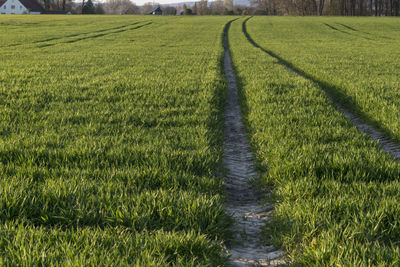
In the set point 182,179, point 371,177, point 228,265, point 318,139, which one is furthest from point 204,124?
point 228,265

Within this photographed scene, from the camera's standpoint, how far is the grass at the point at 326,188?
8.38ft

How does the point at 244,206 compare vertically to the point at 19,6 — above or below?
below

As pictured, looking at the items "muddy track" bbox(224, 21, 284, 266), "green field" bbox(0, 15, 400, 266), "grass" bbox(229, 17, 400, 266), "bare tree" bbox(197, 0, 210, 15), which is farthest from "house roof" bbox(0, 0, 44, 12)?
"grass" bbox(229, 17, 400, 266)

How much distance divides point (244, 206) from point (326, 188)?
0.89 m

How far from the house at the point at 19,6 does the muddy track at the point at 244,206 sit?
11841 cm

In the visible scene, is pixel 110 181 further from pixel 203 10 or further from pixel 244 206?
pixel 203 10

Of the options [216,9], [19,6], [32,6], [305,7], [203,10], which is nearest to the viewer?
[305,7]

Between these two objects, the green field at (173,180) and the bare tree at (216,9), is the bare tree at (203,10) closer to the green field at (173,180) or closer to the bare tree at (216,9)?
the bare tree at (216,9)

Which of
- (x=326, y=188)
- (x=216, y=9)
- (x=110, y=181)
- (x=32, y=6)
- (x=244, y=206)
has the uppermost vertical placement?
(x=216, y=9)

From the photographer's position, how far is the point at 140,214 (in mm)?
A: 2965

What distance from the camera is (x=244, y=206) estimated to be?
3770 millimetres

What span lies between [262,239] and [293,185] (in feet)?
2.75

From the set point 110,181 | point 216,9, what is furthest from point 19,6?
point 110,181

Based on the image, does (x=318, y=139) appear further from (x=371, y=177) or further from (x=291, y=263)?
(x=291, y=263)
